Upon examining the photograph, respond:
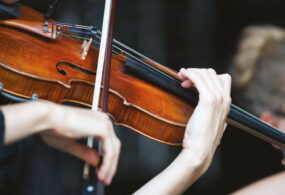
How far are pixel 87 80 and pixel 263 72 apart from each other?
718 millimetres

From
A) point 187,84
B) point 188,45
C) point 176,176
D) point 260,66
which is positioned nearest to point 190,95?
point 187,84

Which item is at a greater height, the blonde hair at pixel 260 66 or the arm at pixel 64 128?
the blonde hair at pixel 260 66

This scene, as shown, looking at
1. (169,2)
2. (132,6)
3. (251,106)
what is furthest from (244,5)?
(251,106)

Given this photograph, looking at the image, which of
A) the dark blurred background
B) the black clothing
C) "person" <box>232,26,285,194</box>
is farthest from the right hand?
the dark blurred background

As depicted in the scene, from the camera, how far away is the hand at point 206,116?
72 cm

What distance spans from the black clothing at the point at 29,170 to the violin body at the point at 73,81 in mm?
139

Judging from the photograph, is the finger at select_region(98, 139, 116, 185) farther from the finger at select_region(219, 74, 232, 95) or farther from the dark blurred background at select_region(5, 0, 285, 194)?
the dark blurred background at select_region(5, 0, 285, 194)

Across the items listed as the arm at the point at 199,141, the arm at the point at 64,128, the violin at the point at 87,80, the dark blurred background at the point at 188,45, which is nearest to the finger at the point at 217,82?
the arm at the point at 199,141

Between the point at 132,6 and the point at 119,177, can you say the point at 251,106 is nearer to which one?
the point at 119,177

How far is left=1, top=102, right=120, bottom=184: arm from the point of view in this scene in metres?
0.44

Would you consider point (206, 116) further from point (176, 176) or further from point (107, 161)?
point (107, 161)

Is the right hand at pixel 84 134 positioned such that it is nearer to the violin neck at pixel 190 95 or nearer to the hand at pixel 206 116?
the hand at pixel 206 116

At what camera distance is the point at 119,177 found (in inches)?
75.9

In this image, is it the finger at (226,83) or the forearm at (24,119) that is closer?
the forearm at (24,119)
